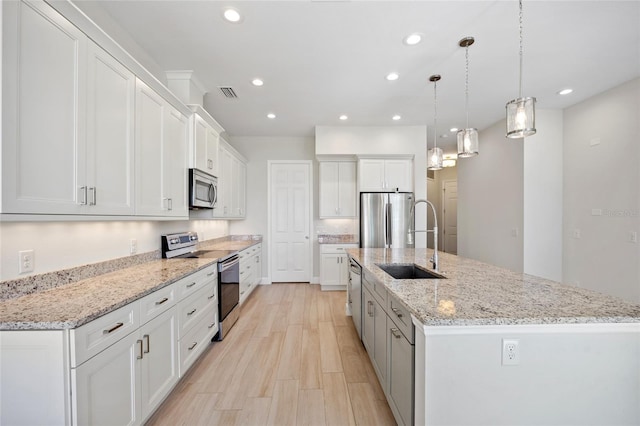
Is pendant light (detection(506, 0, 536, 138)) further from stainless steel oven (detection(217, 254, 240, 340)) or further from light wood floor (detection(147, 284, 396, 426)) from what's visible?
stainless steel oven (detection(217, 254, 240, 340))

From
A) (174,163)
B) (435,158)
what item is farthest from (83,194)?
(435,158)

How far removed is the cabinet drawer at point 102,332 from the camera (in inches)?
42.3

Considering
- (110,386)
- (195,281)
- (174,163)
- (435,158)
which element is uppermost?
(435,158)

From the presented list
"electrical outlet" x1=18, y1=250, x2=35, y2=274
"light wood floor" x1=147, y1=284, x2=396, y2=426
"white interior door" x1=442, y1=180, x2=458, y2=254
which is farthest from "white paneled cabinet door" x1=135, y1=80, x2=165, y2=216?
"white interior door" x1=442, y1=180, x2=458, y2=254

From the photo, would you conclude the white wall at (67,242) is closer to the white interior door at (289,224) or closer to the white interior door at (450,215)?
the white interior door at (289,224)

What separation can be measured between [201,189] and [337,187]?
8.65 ft

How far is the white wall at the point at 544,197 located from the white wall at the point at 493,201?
0.10 m

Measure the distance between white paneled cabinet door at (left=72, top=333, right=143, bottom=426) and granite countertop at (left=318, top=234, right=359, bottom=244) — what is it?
11.4ft

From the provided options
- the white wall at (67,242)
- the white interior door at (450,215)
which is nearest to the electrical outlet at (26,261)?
the white wall at (67,242)

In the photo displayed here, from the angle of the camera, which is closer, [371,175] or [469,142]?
[469,142]

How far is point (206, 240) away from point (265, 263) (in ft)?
4.64

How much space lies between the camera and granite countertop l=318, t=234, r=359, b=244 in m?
4.68

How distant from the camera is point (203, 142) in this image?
290 cm

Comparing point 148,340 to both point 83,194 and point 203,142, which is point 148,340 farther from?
point 203,142
